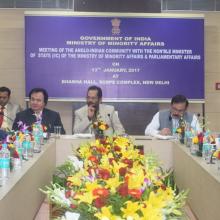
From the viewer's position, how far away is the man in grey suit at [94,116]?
15.8 feet

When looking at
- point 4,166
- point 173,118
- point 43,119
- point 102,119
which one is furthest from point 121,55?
point 4,166

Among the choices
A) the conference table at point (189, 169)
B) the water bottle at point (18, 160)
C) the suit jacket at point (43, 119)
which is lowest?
the conference table at point (189, 169)

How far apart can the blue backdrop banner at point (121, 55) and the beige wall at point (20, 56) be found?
35cm

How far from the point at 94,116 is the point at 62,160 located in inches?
37.2

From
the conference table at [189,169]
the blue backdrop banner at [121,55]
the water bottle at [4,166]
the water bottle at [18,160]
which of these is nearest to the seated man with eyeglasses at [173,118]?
the conference table at [189,169]

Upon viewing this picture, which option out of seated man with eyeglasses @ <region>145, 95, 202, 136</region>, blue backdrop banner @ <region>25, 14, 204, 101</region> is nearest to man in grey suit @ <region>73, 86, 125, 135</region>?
seated man with eyeglasses @ <region>145, 95, 202, 136</region>

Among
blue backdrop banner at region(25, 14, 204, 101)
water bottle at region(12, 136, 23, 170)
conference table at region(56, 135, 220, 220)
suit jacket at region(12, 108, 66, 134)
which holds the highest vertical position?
blue backdrop banner at region(25, 14, 204, 101)

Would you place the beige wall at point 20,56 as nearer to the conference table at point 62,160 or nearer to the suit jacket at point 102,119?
the suit jacket at point 102,119

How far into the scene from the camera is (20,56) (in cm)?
617

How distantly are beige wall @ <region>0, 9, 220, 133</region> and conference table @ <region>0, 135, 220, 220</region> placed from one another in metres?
2.12

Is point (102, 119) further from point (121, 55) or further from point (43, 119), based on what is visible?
point (121, 55)

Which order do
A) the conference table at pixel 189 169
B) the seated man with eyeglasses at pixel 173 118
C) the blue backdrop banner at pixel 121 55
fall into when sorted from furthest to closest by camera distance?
the blue backdrop banner at pixel 121 55, the seated man with eyeglasses at pixel 173 118, the conference table at pixel 189 169

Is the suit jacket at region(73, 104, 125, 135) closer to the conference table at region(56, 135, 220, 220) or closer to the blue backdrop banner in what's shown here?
the conference table at region(56, 135, 220, 220)

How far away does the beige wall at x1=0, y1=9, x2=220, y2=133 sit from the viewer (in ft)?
A: 20.2
